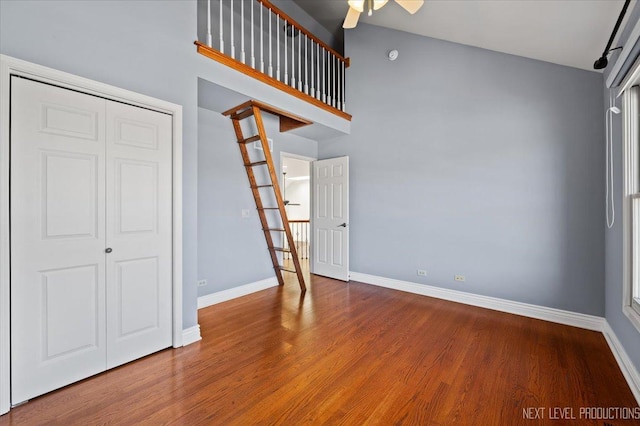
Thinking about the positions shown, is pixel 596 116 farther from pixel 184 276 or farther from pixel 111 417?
pixel 111 417

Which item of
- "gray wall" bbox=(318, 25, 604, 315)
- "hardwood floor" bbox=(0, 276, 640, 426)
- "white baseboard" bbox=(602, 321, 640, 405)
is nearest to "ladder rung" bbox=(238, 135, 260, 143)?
"gray wall" bbox=(318, 25, 604, 315)

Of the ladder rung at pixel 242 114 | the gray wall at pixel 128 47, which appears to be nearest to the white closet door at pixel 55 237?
the gray wall at pixel 128 47

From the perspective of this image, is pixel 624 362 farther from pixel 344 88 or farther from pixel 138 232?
pixel 344 88

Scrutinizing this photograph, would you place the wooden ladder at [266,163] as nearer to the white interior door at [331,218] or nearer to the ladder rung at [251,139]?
→ the ladder rung at [251,139]

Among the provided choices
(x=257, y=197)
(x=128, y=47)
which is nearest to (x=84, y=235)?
(x=128, y=47)

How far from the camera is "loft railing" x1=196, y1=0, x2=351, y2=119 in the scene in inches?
116

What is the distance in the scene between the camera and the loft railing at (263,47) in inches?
116

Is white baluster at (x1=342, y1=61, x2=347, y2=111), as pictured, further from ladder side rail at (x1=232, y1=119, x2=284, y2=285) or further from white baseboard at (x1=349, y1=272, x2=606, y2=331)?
white baseboard at (x1=349, y1=272, x2=606, y2=331)

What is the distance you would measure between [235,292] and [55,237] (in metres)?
2.18

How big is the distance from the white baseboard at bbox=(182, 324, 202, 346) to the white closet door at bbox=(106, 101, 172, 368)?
12cm

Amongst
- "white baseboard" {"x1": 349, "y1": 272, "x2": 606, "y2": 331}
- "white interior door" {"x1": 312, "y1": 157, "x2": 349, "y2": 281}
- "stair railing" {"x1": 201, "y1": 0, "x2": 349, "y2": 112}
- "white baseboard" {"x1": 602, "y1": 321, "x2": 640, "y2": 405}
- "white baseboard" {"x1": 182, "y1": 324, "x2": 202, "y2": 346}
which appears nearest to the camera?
"white baseboard" {"x1": 602, "y1": 321, "x2": 640, "y2": 405}

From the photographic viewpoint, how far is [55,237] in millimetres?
1796

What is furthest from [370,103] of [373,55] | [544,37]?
[544,37]

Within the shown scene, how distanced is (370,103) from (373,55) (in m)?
0.72
